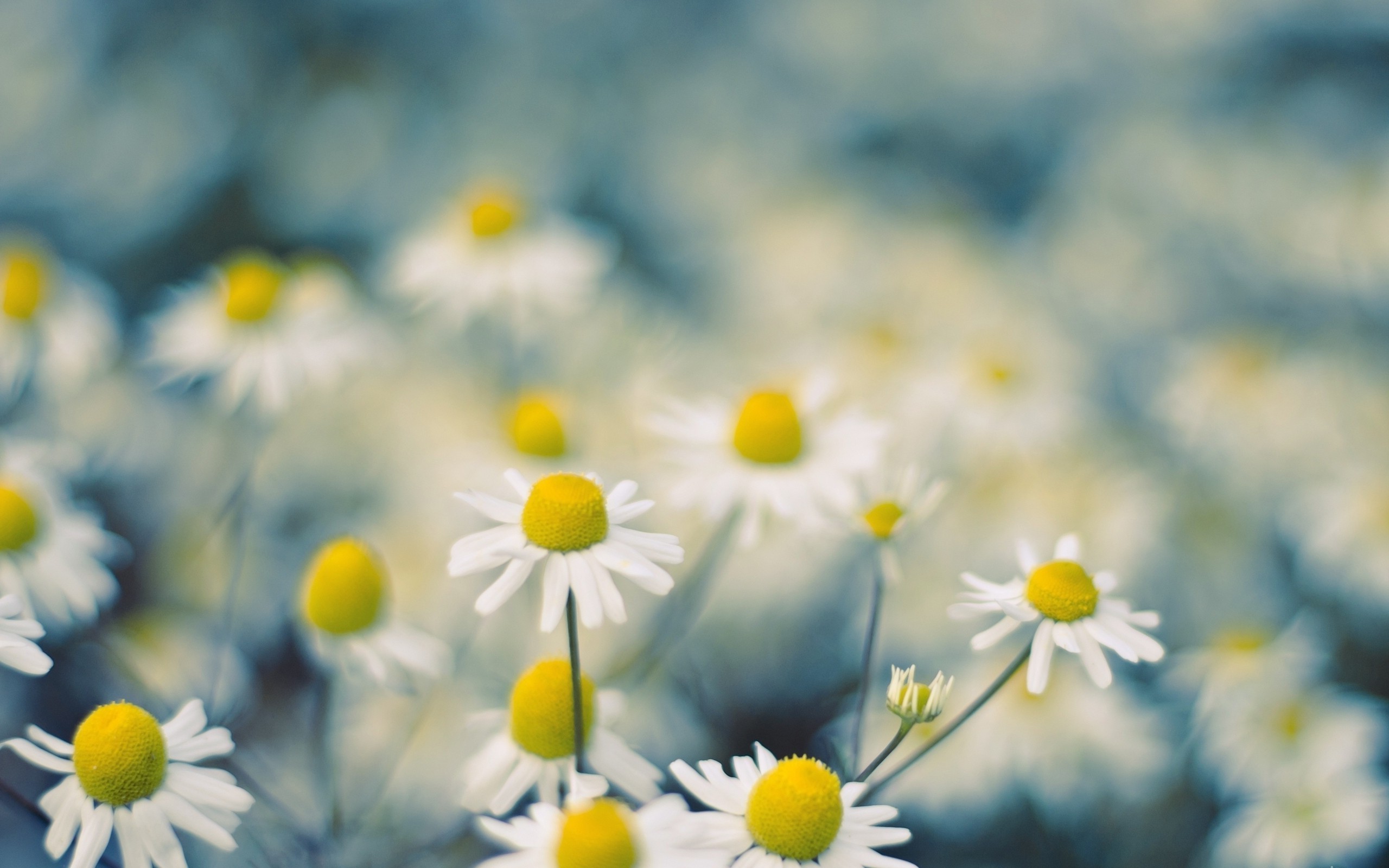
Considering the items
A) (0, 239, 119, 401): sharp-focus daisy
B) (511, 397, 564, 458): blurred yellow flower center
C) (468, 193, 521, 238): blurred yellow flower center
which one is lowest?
(0, 239, 119, 401): sharp-focus daisy

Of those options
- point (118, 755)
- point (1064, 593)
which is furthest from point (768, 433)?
point (118, 755)

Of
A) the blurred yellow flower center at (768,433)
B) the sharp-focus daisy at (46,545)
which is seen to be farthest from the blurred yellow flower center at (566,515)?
the sharp-focus daisy at (46,545)

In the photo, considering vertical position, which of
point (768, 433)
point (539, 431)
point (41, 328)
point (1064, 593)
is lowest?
point (41, 328)

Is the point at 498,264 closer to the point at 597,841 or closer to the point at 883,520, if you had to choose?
the point at 883,520

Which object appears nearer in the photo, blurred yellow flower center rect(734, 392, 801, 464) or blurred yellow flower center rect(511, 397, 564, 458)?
blurred yellow flower center rect(734, 392, 801, 464)

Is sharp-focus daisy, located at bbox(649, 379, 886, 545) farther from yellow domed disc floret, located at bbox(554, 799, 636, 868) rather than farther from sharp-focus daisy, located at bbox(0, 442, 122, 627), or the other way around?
sharp-focus daisy, located at bbox(0, 442, 122, 627)

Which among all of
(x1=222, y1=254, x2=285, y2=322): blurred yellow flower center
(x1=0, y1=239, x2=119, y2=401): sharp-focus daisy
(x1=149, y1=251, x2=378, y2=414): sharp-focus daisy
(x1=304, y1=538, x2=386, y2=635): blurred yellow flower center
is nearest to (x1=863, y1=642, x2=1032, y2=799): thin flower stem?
(x1=304, y1=538, x2=386, y2=635): blurred yellow flower center

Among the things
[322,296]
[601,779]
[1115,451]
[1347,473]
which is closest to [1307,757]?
[1347,473]
